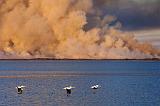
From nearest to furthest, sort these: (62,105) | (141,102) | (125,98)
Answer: (62,105), (141,102), (125,98)

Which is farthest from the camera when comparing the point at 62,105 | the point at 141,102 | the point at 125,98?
the point at 125,98

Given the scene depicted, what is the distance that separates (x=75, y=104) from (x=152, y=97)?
1753 centimetres

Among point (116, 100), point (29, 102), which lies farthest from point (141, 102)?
point (29, 102)

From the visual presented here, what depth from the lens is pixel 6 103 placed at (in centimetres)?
8156

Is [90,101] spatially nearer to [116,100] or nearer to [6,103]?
[116,100]

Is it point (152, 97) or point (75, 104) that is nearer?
point (75, 104)

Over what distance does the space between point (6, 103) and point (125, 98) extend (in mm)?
20836

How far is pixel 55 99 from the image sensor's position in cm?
8750

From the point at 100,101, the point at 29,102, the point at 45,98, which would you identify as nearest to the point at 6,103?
the point at 29,102

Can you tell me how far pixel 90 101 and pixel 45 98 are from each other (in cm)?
→ 823

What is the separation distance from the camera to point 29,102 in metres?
82.6

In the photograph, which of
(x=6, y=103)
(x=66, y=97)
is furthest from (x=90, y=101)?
(x=6, y=103)

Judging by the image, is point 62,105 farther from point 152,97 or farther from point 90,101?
point 152,97

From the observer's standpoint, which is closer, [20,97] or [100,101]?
[100,101]
